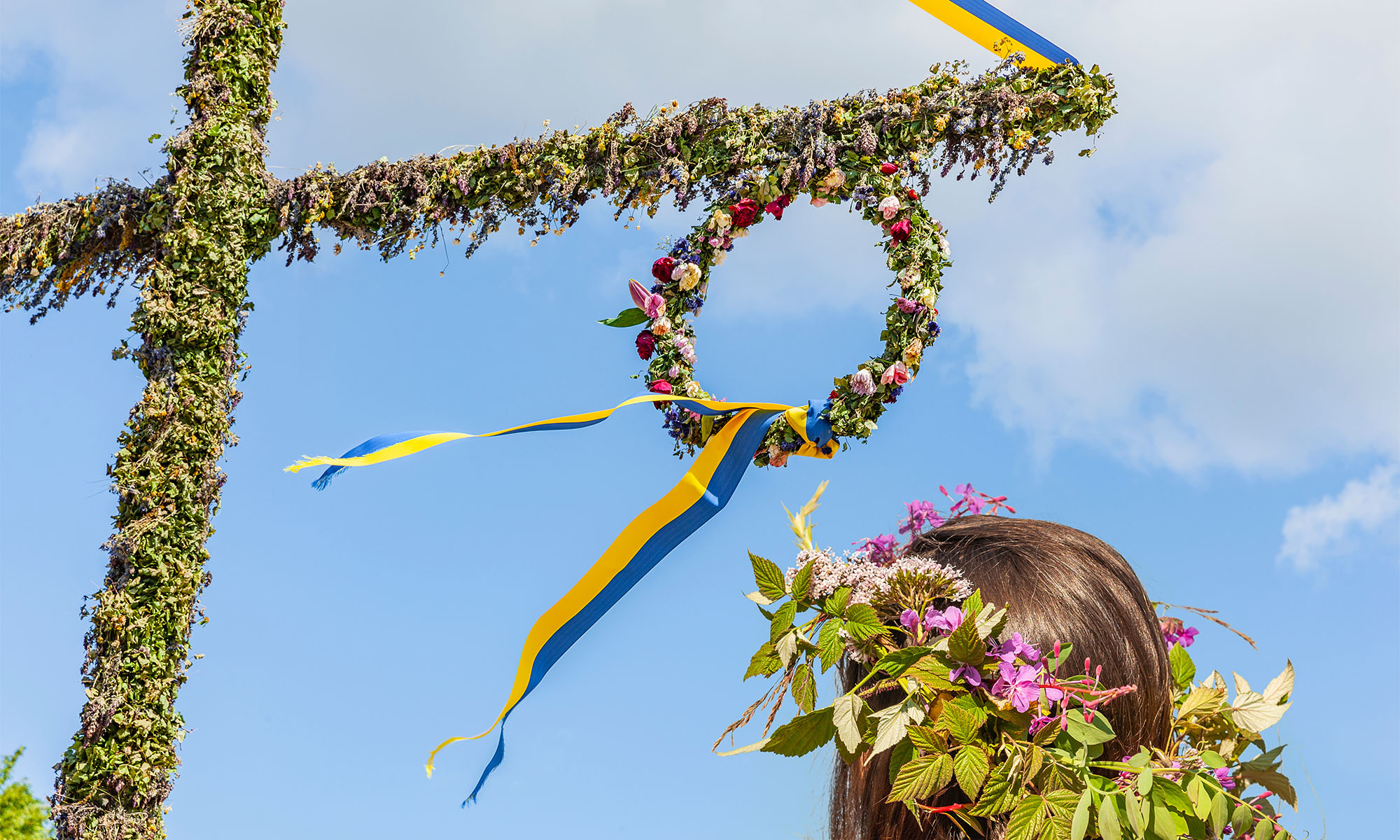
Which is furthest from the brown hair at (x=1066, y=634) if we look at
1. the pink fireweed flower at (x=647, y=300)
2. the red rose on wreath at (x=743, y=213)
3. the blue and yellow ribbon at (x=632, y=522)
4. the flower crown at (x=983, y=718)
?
the red rose on wreath at (x=743, y=213)

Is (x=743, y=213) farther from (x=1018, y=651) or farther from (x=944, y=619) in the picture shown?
(x=1018, y=651)

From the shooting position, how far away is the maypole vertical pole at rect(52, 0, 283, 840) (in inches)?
180

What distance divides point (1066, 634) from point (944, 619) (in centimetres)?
21

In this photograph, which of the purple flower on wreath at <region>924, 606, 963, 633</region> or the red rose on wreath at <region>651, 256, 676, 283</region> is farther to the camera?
the red rose on wreath at <region>651, 256, 676, 283</region>

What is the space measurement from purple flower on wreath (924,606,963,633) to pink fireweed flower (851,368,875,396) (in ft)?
5.11

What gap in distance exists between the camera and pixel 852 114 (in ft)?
13.1

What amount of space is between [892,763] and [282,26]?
5.45 meters

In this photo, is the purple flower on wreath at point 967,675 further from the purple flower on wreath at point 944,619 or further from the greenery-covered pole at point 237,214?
the greenery-covered pole at point 237,214

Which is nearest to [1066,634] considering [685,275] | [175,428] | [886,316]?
[886,316]

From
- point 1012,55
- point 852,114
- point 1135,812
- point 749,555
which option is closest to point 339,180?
point 852,114

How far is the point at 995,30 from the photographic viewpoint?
4219mm

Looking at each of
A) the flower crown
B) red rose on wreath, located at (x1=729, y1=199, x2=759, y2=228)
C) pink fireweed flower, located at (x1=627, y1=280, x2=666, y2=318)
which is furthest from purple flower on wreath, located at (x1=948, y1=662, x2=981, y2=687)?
red rose on wreath, located at (x1=729, y1=199, x2=759, y2=228)

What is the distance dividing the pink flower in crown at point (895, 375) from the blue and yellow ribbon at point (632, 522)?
0.97 feet

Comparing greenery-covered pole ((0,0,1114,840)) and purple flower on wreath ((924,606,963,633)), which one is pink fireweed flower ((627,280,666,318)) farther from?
purple flower on wreath ((924,606,963,633))
